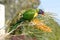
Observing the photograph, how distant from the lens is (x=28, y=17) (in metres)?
1.37

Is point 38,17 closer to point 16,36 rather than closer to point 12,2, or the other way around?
point 16,36

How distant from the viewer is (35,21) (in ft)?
4.31

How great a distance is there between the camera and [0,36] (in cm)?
115

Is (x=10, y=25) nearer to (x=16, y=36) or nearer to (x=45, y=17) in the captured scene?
(x=16, y=36)

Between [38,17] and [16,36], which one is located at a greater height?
[38,17]

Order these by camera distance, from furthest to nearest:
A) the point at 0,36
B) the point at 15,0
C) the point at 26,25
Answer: the point at 15,0
the point at 26,25
the point at 0,36

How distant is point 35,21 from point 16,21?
117 millimetres

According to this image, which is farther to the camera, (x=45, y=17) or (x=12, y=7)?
(x=12, y=7)

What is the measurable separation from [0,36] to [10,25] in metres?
0.17

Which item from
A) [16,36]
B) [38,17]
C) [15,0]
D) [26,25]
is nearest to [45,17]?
[38,17]

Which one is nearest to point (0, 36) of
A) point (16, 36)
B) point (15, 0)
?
point (16, 36)

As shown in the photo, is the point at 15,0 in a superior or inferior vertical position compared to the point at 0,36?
superior

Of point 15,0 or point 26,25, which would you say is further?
point 15,0

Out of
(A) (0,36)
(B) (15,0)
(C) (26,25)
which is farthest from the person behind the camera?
(B) (15,0)
